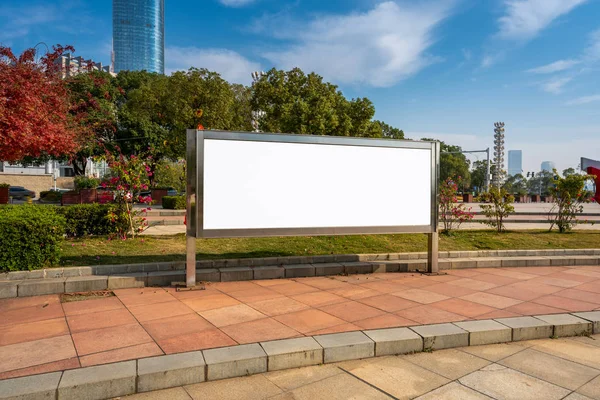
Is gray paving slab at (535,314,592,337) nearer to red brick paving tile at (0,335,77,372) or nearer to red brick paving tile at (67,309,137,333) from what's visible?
red brick paving tile at (67,309,137,333)

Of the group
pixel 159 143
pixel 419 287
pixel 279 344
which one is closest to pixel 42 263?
pixel 279 344

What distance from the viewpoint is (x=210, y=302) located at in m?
5.49

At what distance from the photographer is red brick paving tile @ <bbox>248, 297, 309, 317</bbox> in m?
5.12

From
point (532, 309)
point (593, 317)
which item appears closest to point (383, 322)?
point (532, 309)

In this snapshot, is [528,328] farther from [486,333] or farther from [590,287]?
[590,287]

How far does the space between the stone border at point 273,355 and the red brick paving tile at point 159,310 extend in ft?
4.51

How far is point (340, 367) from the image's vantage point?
12.4 feet

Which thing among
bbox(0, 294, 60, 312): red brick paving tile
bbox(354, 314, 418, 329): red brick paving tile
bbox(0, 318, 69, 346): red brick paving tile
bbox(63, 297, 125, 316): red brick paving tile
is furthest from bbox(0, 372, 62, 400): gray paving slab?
bbox(354, 314, 418, 329): red brick paving tile

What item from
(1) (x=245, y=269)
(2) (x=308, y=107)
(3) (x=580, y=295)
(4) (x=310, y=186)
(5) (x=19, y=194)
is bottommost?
(3) (x=580, y=295)

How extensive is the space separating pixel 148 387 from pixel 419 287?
14.5 ft

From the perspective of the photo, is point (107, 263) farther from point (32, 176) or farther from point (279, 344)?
point (32, 176)

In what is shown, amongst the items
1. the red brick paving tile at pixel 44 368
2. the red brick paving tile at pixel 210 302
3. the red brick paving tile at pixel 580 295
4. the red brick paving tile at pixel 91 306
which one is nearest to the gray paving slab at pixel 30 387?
the red brick paving tile at pixel 44 368

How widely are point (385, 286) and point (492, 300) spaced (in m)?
1.51

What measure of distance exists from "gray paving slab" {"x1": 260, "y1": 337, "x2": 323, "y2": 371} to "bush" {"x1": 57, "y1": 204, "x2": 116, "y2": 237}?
6.57 meters
